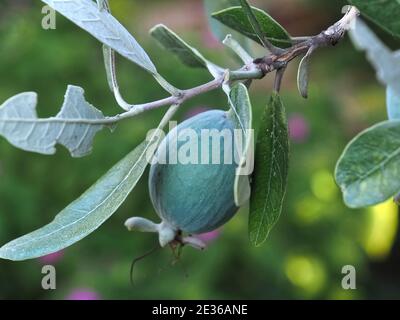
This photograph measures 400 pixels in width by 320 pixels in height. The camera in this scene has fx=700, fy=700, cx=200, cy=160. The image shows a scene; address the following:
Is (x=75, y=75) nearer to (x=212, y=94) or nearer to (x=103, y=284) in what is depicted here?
(x=212, y=94)

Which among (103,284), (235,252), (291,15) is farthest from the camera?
(291,15)

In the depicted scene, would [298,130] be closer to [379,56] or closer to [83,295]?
[83,295]

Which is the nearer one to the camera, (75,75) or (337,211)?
(337,211)

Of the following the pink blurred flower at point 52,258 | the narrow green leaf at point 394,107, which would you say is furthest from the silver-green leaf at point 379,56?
the pink blurred flower at point 52,258

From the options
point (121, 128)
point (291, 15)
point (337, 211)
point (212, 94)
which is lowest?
point (337, 211)

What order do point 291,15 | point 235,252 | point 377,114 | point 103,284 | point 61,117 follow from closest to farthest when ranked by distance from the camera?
1. point 61,117
2. point 103,284
3. point 235,252
4. point 377,114
5. point 291,15

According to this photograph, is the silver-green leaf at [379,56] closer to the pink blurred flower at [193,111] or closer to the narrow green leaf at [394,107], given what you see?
the narrow green leaf at [394,107]

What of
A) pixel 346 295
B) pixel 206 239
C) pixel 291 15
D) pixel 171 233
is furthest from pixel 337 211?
pixel 291 15
